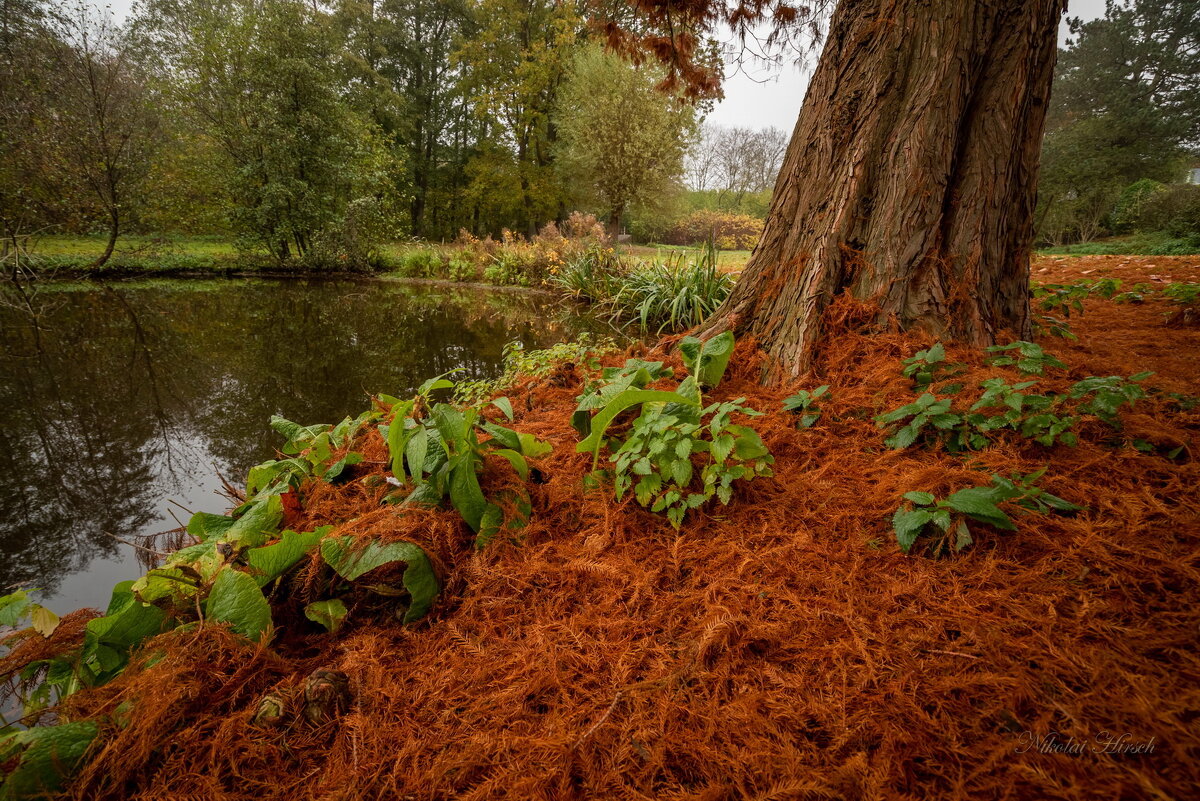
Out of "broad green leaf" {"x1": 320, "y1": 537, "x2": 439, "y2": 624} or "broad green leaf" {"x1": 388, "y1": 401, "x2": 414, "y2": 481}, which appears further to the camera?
"broad green leaf" {"x1": 388, "y1": 401, "x2": 414, "y2": 481}

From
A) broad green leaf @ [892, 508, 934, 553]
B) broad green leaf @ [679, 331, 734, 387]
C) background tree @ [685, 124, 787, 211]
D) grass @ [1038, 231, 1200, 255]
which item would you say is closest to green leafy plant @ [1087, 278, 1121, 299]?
broad green leaf @ [679, 331, 734, 387]

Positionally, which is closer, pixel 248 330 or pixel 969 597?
pixel 969 597

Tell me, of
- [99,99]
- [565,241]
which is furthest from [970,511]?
[99,99]

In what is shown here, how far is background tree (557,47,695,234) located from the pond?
39.4 ft

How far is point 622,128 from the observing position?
1628cm

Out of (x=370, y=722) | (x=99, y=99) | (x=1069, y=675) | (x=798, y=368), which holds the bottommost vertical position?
(x=370, y=722)

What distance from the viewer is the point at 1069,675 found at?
0.83 meters

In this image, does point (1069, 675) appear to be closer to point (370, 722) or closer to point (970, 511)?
point (970, 511)

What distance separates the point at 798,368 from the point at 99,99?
13424 mm

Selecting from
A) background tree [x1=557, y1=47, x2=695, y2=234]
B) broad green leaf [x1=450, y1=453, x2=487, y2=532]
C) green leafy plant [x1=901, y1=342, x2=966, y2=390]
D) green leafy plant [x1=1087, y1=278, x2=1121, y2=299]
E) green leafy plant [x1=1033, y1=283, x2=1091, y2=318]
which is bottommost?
broad green leaf [x1=450, y1=453, x2=487, y2=532]

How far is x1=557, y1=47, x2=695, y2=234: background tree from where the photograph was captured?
1605 centimetres

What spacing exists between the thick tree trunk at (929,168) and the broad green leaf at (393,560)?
169 cm

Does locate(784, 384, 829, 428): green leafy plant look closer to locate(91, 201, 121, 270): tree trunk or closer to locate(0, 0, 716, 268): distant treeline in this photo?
locate(0, 0, 716, 268): distant treeline

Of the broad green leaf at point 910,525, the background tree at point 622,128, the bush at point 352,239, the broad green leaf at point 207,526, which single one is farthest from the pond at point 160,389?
the background tree at point 622,128
